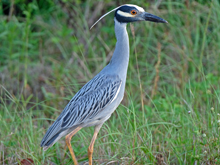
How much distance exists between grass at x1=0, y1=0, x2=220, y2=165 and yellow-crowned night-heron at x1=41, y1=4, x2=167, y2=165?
0.27 meters

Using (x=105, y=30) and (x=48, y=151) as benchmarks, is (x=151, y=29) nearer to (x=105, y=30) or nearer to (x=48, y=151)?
(x=105, y=30)

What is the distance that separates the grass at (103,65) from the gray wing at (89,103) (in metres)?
0.29

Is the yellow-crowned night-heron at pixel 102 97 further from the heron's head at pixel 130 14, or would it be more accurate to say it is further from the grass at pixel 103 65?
the grass at pixel 103 65

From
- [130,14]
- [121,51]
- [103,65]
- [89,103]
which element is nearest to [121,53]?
[121,51]

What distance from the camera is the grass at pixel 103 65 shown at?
12.4 ft

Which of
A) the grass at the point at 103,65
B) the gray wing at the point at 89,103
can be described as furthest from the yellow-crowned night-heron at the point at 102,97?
the grass at the point at 103,65

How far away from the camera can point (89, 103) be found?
3648 millimetres

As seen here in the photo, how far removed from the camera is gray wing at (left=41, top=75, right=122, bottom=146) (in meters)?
3.58

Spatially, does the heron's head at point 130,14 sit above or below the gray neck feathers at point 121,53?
above

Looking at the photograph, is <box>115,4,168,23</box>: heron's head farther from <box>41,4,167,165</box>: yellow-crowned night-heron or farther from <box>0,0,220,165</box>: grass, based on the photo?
<box>0,0,220,165</box>: grass

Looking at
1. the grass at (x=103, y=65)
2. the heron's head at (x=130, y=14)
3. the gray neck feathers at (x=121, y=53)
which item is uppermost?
the heron's head at (x=130, y=14)

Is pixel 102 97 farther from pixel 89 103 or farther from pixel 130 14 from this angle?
pixel 130 14

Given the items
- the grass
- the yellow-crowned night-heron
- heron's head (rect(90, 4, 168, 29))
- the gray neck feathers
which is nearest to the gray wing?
the yellow-crowned night-heron

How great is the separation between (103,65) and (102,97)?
205 centimetres
